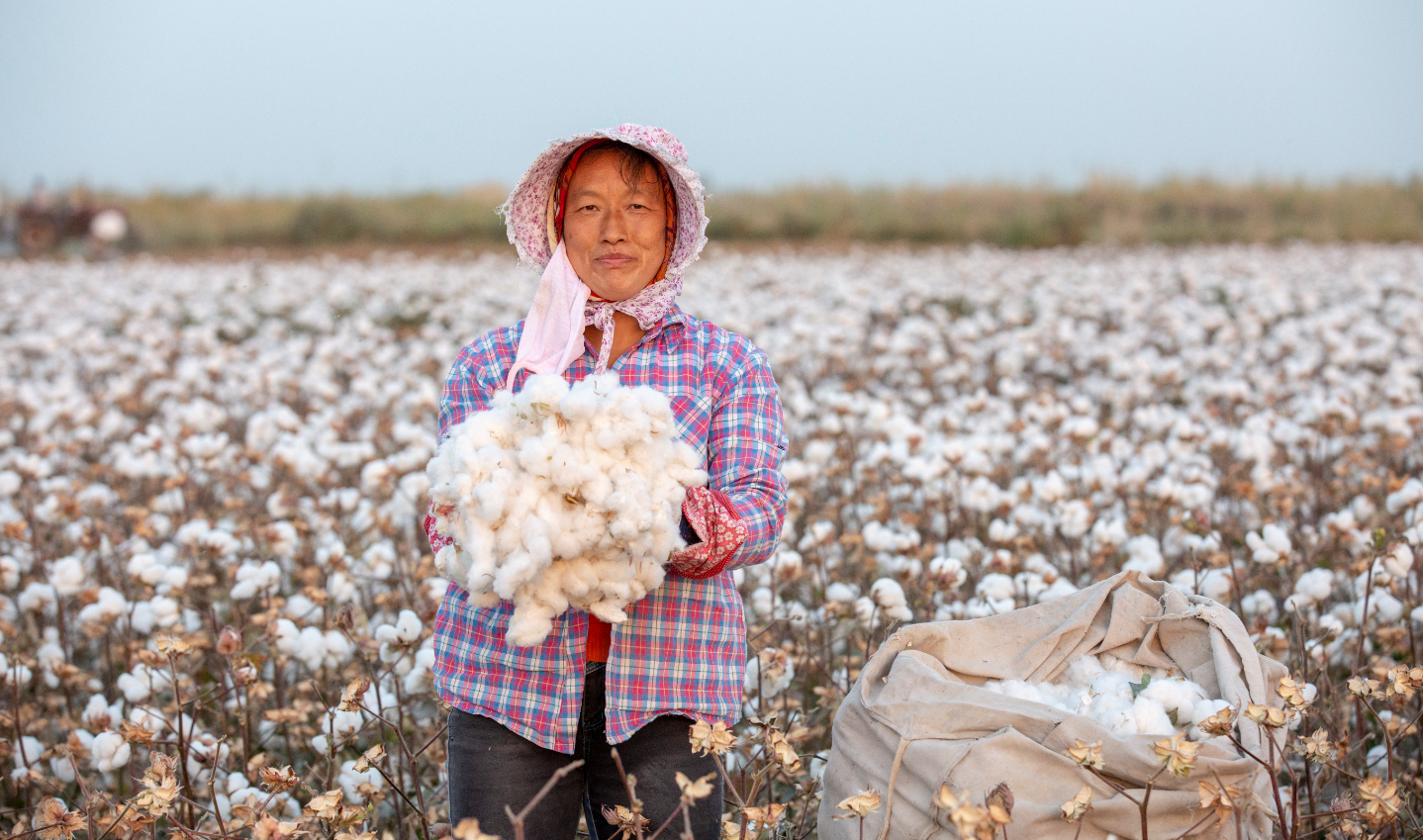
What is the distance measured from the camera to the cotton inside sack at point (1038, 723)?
66.1 inches

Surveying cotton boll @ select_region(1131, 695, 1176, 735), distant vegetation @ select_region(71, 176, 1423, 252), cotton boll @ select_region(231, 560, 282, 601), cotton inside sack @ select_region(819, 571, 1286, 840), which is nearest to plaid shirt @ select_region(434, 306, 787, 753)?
cotton inside sack @ select_region(819, 571, 1286, 840)

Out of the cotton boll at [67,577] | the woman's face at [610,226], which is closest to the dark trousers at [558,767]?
the woman's face at [610,226]

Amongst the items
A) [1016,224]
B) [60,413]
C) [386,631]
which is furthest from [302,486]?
[1016,224]

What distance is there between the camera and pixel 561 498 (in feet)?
4.74

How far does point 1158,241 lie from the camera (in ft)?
49.9

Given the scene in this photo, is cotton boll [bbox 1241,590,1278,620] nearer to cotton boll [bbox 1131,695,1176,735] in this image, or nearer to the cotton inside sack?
the cotton inside sack

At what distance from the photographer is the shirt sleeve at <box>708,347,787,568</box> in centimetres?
173

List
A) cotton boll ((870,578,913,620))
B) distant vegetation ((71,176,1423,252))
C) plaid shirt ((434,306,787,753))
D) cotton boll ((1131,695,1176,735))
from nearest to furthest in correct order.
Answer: cotton boll ((1131,695,1176,735))
plaid shirt ((434,306,787,753))
cotton boll ((870,578,913,620))
distant vegetation ((71,176,1423,252))

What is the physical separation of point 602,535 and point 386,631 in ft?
3.76

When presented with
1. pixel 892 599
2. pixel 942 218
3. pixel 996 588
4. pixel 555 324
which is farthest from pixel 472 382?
pixel 942 218

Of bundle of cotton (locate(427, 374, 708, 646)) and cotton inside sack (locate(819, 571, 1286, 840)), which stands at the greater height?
bundle of cotton (locate(427, 374, 708, 646))

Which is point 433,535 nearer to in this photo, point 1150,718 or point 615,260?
point 615,260

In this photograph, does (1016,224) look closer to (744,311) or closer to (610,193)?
(744,311)

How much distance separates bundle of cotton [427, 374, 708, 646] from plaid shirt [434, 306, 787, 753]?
0.87 feet
